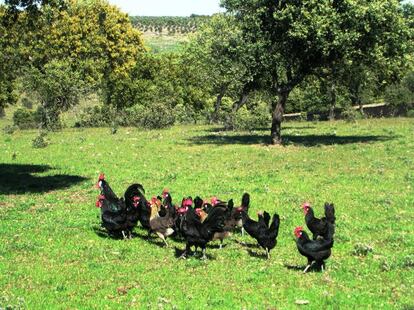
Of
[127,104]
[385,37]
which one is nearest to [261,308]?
[385,37]

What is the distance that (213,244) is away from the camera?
16.5 m

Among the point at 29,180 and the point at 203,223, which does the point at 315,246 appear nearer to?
the point at 203,223

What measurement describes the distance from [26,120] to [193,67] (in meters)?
28.0

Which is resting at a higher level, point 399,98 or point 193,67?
point 193,67

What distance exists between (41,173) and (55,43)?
4500cm

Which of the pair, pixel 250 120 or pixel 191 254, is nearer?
pixel 191 254

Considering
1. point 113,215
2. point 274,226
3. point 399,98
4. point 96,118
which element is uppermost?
point 399,98

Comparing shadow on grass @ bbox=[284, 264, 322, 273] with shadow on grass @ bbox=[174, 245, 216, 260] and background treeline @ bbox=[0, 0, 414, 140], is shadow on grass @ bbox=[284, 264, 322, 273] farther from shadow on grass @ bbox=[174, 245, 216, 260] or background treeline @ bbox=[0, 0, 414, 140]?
background treeline @ bbox=[0, 0, 414, 140]

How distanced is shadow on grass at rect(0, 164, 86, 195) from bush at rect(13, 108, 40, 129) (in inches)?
1605

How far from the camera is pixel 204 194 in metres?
23.5

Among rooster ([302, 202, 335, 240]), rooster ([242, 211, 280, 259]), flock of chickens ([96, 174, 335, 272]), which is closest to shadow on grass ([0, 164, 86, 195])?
flock of chickens ([96, 174, 335, 272])

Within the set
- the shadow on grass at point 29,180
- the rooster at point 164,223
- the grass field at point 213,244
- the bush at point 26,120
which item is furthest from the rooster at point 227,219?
the bush at point 26,120

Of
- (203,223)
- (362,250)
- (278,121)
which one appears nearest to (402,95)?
(278,121)

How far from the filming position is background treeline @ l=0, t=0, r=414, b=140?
126 ft
